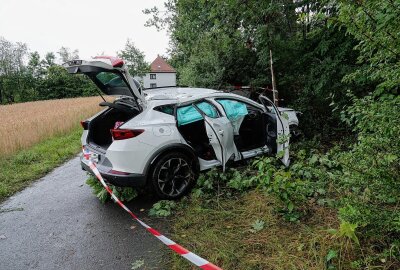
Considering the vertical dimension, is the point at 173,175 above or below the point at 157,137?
below

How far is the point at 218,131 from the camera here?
4.41m

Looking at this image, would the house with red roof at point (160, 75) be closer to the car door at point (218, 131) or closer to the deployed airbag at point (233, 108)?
the deployed airbag at point (233, 108)

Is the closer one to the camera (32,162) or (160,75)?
(32,162)

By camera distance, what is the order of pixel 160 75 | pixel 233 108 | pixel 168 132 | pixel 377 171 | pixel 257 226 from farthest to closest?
pixel 160 75 → pixel 233 108 → pixel 168 132 → pixel 257 226 → pixel 377 171

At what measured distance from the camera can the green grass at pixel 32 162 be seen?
6.02 metres

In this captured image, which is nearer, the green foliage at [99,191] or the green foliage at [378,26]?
the green foliage at [378,26]

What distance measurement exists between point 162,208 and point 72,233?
4.30 ft

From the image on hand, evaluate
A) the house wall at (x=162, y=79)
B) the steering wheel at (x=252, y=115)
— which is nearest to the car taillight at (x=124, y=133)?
the steering wheel at (x=252, y=115)

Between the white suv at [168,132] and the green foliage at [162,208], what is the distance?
138mm

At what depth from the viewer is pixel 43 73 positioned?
216ft

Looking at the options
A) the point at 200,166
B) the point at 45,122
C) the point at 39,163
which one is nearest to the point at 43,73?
the point at 45,122

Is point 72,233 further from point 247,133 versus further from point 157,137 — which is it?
point 247,133

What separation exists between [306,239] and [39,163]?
23.4ft

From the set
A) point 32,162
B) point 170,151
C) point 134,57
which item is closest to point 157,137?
point 170,151
